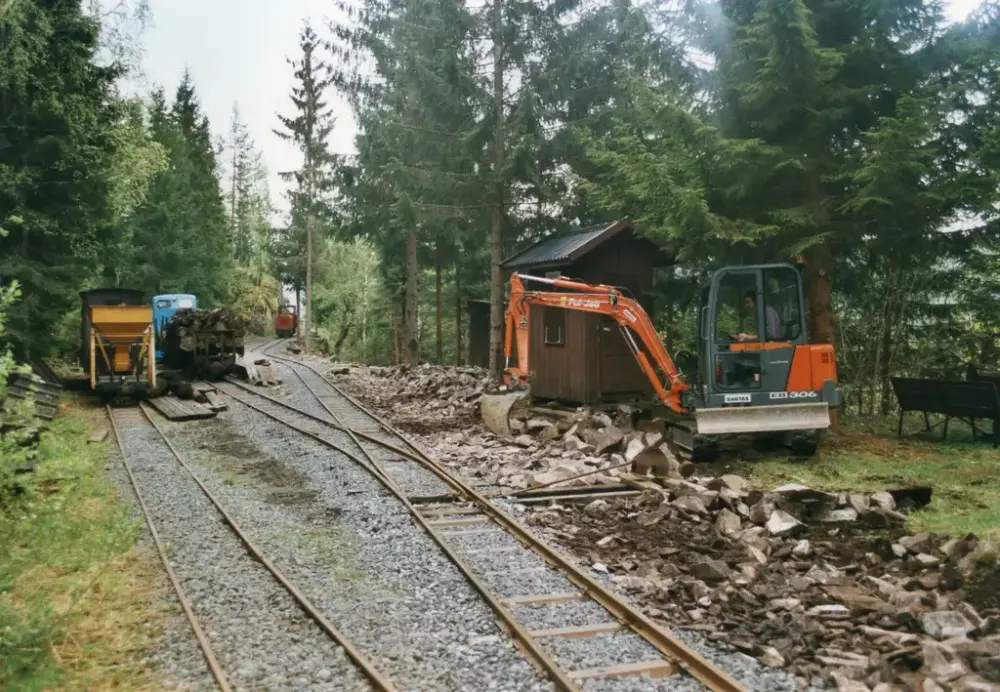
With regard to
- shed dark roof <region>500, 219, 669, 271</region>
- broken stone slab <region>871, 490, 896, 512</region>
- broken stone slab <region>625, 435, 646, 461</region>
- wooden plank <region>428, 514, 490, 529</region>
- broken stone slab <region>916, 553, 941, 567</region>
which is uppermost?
shed dark roof <region>500, 219, 669, 271</region>

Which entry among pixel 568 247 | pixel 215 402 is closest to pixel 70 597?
pixel 568 247

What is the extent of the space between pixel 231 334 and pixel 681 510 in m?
17.8

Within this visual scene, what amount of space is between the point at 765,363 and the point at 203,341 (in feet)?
55.7

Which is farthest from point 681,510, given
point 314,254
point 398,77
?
point 314,254

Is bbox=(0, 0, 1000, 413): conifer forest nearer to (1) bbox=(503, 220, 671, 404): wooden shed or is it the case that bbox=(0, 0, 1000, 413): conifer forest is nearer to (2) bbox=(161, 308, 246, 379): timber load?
(1) bbox=(503, 220, 671, 404): wooden shed

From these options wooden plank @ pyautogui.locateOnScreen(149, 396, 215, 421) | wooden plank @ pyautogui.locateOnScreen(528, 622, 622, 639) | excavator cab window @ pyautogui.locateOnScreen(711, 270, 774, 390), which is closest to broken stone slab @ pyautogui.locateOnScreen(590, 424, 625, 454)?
excavator cab window @ pyautogui.locateOnScreen(711, 270, 774, 390)

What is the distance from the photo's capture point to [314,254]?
45656mm

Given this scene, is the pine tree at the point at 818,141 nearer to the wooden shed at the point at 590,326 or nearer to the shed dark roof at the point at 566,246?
the shed dark roof at the point at 566,246

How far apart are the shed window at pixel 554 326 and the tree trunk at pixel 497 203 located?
7.82ft

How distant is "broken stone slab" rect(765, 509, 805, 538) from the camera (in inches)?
305

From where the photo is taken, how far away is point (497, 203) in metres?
18.5

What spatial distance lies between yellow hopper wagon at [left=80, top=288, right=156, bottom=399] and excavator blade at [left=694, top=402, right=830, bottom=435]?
13.6 meters

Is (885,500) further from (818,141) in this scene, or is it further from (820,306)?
(818,141)

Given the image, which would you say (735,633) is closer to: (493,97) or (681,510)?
(681,510)
